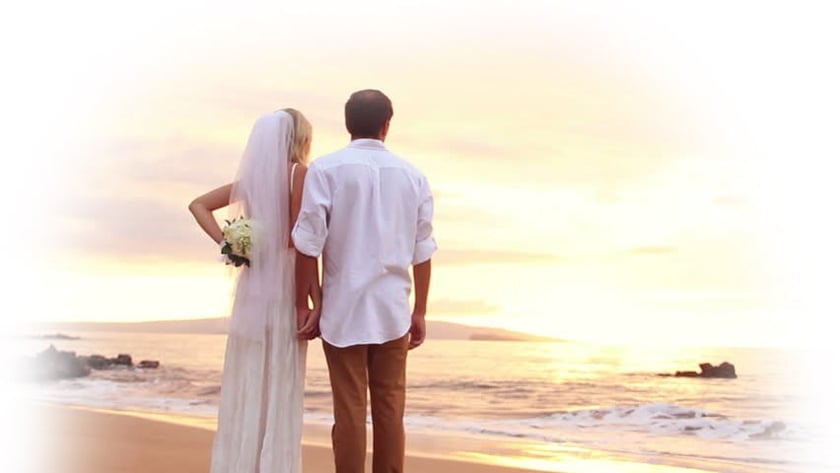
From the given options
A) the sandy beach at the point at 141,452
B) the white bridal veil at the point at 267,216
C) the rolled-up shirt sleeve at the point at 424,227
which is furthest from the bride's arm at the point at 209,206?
the sandy beach at the point at 141,452

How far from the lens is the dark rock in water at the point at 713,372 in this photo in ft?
51.0

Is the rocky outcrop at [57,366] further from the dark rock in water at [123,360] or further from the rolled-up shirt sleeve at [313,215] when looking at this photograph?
the rolled-up shirt sleeve at [313,215]

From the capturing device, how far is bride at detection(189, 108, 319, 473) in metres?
4.05

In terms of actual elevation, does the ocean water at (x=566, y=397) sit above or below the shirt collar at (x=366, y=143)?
below

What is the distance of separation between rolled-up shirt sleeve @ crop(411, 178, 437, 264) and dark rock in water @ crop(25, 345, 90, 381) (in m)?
10.5

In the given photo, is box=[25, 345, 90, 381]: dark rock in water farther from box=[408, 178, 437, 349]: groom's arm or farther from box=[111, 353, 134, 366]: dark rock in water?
box=[408, 178, 437, 349]: groom's arm

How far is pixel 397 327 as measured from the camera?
381 centimetres

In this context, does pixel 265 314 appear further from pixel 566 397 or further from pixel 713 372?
pixel 713 372

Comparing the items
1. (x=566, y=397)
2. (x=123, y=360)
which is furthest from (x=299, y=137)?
(x=123, y=360)

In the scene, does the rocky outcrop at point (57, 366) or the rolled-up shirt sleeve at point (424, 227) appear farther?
the rocky outcrop at point (57, 366)

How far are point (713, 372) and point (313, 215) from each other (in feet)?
42.6

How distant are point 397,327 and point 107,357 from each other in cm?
1480

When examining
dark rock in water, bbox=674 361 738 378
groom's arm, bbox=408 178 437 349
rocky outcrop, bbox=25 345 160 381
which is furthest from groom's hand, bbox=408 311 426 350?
dark rock in water, bbox=674 361 738 378

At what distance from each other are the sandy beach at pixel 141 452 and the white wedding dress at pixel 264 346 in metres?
1.73
